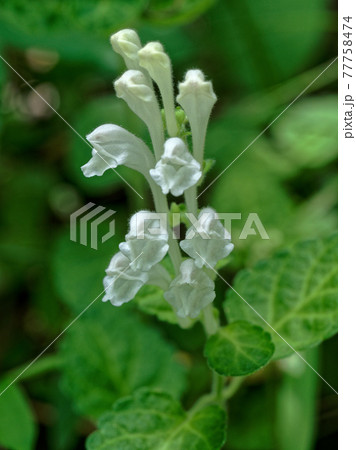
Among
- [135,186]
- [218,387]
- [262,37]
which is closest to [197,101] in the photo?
[218,387]

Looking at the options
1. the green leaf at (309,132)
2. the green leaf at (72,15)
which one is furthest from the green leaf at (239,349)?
the green leaf at (309,132)

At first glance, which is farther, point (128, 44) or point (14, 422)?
point (14, 422)

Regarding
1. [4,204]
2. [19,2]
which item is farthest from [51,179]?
[19,2]

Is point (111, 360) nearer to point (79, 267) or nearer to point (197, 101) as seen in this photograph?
point (79, 267)

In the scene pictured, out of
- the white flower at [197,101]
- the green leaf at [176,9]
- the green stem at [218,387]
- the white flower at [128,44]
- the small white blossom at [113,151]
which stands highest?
the green leaf at [176,9]

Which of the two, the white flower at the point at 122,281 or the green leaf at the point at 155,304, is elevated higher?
the green leaf at the point at 155,304

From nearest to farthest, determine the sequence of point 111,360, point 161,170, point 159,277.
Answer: point 161,170 → point 159,277 → point 111,360

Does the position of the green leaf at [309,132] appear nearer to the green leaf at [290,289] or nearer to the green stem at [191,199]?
the green leaf at [290,289]

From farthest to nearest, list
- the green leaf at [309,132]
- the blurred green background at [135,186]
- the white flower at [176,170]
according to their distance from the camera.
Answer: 1. the green leaf at [309,132]
2. the blurred green background at [135,186]
3. the white flower at [176,170]
